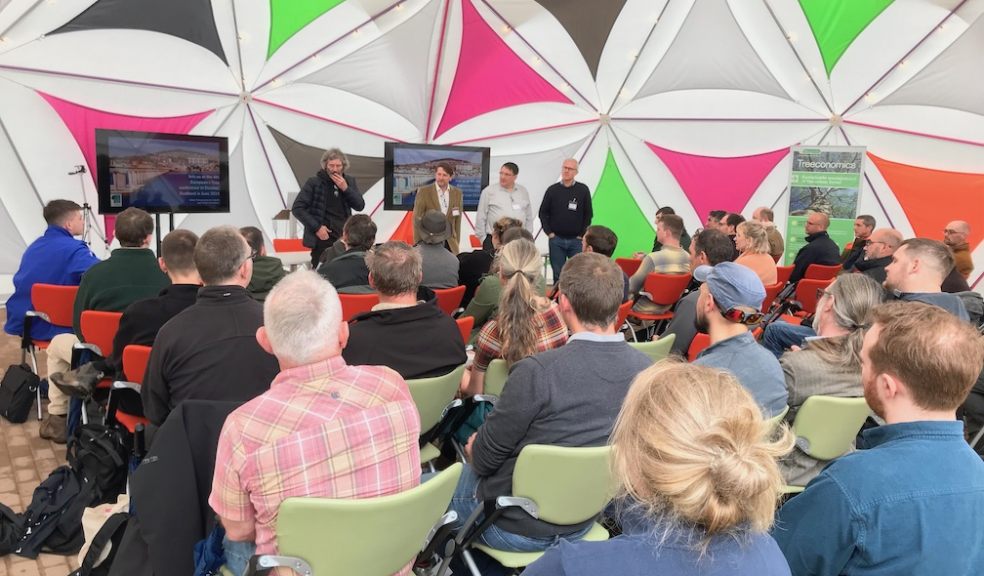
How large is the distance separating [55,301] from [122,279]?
0.81m

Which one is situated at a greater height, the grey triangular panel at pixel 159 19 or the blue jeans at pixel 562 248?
the grey triangular panel at pixel 159 19

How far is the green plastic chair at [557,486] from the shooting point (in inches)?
92.8

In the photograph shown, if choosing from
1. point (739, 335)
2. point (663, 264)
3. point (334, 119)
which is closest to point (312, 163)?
point (334, 119)

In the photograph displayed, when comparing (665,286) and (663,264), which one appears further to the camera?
(663,264)

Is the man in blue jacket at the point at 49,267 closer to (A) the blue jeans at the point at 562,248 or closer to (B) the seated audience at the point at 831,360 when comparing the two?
(B) the seated audience at the point at 831,360

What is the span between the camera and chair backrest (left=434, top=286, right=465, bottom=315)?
17.2ft

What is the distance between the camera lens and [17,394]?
16.4ft

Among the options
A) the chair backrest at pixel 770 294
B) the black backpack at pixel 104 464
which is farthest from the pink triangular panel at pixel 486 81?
the black backpack at pixel 104 464

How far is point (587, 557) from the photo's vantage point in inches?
48.8

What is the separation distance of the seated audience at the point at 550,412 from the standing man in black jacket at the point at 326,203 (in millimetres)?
5737

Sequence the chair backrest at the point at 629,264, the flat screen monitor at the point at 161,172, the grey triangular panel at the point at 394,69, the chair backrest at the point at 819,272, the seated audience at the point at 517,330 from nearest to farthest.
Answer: the seated audience at the point at 517,330
the flat screen monitor at the point at 161,172
the chair backrest at the point at 819,272
the chair backrest at the point at 629,264
the grey triangular panel at the point at 394,69

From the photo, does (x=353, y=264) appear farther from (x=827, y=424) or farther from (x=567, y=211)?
(x=567, y=211)

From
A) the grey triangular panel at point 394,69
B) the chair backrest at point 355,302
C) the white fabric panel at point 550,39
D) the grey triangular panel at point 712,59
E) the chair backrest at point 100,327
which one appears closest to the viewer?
the chair backrest at point 100,327

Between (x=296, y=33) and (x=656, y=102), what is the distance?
19.7ft
